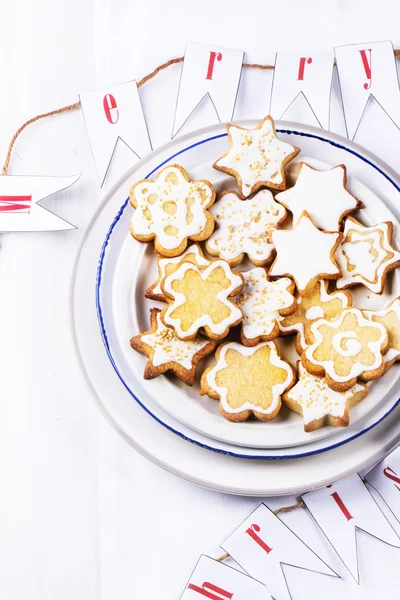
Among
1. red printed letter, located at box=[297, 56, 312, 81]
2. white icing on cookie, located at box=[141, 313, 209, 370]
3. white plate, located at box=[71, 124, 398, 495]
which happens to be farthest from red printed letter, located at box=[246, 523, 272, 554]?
red printed letter, located at box=[297, 56, 312, 81]

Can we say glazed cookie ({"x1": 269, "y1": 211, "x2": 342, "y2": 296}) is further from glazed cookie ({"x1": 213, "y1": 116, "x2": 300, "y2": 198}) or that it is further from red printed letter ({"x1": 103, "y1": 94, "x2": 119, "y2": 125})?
red printed letter ({"x1": 103, "y1": 94, "x2": 119, "y2": 125})

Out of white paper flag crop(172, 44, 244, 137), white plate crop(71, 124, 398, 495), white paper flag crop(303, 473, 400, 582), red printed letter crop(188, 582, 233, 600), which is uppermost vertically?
white paper flag crop(172, 44, 244, 137)

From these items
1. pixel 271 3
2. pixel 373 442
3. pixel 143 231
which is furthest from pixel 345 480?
pixel 271 3

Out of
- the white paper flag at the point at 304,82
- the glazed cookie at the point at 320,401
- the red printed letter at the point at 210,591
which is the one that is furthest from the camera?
the white paper flag at the point at 304,82

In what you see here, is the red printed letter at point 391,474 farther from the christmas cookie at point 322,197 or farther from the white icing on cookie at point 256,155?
the white icing on cookie at point 256,155

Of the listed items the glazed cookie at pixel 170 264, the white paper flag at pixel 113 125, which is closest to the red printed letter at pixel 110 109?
the white paper flag at pixel 113 125

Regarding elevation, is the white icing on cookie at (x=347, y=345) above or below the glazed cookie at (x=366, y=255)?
below

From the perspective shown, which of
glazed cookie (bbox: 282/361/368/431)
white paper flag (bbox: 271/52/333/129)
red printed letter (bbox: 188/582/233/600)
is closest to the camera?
glazed cookie (bbox: 282/361/368/431)
